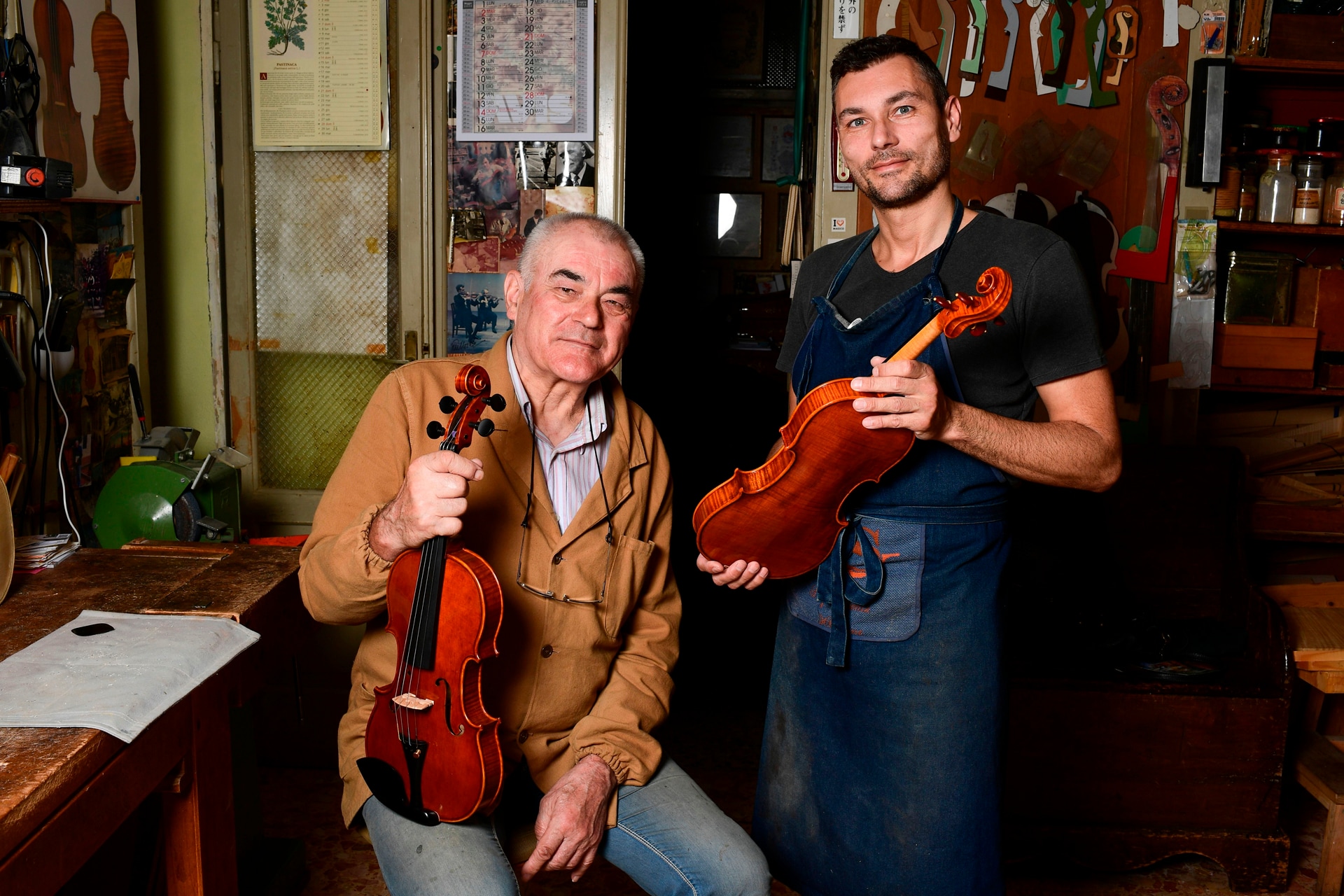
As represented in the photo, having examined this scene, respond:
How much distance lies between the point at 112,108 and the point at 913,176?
7.61 ft

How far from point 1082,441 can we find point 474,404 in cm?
96

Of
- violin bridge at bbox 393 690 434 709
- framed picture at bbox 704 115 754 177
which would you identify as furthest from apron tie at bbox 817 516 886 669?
framed picture at bbox 704 115 754 177

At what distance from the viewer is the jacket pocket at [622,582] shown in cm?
193

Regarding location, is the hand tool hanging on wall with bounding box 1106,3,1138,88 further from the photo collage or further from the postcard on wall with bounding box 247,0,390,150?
the postcard on wall with bounding box 247,0,390,150

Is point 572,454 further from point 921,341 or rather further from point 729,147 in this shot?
point 729,147

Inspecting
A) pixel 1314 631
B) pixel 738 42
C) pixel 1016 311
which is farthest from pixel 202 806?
pixel 738 42

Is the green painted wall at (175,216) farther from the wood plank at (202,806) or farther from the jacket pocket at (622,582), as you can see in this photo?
the jacket pocket at (622,582)

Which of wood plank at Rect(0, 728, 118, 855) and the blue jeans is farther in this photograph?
the blue jeans

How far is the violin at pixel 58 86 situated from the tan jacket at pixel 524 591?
138 cm

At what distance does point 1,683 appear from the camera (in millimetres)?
1508

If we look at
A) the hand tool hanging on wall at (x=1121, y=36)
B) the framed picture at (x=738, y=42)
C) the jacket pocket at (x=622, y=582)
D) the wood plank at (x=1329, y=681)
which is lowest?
the wood plank at (x=1329, y=681)

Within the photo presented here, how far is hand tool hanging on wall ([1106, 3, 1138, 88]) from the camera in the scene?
3463mm

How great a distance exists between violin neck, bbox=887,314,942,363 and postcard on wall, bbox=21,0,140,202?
2.01 m

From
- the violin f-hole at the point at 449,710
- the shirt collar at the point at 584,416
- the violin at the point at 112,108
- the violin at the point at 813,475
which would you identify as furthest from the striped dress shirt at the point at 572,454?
the violin at the point at 112,108
